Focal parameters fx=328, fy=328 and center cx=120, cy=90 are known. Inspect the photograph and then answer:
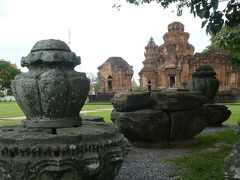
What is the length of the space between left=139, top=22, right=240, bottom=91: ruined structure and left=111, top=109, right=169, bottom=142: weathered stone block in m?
29.4

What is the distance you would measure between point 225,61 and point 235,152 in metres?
34.6

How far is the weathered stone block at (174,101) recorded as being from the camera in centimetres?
795

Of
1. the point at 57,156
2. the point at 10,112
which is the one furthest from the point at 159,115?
the point at 10,112

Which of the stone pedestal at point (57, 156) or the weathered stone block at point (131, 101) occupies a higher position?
the weathered stone block at point (131, 101)

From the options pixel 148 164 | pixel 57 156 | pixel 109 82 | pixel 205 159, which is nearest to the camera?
pixel 57 156

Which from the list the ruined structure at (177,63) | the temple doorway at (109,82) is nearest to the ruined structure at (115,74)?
the temple doorway at (109,82)

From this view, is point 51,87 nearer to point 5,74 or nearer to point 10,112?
point 10,112

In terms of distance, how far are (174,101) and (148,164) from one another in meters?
2.14

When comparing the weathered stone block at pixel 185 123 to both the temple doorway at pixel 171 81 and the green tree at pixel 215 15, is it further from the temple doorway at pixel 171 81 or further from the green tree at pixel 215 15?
the temple doorway at pixel 171 81

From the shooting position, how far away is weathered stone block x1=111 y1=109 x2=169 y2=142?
778 centimetres

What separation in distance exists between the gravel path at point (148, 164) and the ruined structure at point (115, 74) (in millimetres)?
34154

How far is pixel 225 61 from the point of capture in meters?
35.9

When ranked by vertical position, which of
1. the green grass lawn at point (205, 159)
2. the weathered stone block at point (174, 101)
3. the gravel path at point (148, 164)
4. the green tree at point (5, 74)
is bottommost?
the gravel path at point (148, 164)

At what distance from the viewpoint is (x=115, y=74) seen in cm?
4216
